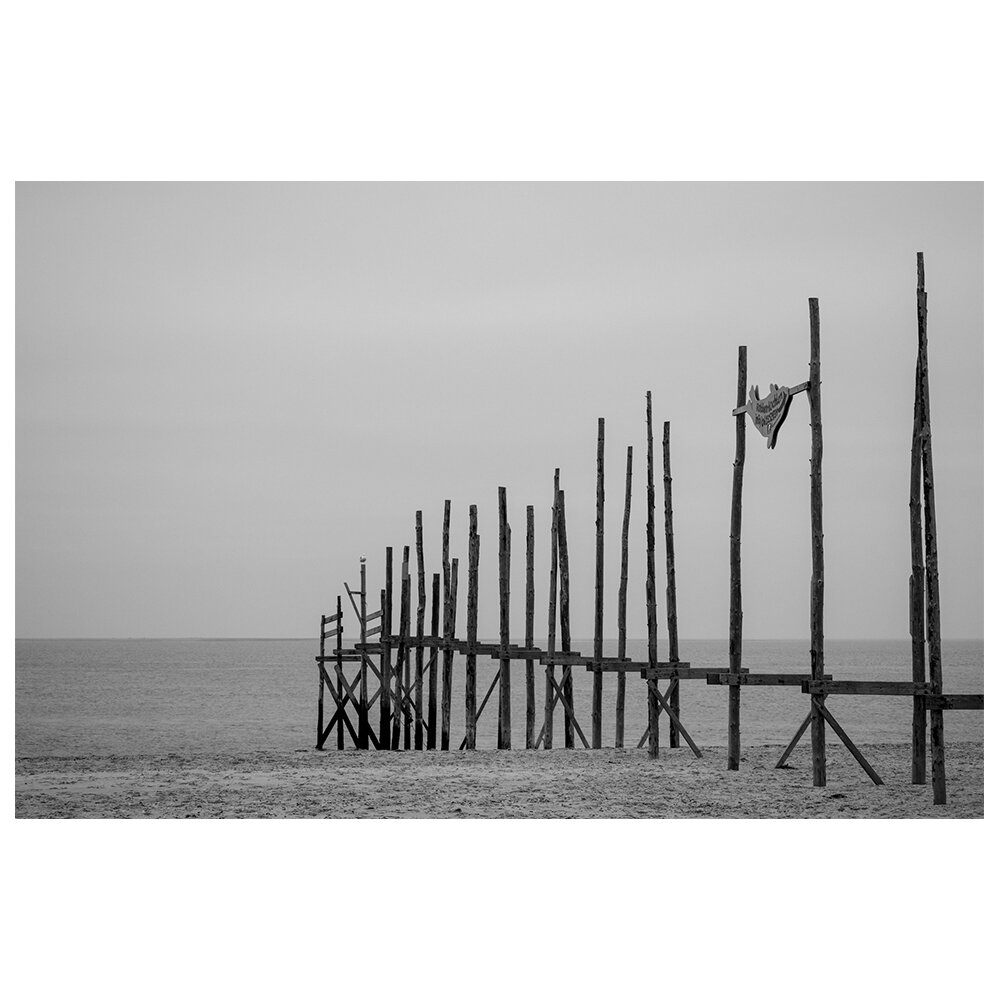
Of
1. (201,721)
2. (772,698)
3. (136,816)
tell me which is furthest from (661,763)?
(772,698)

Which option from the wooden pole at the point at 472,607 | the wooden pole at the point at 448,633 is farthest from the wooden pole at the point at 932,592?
the wooden pole at the point at 448,633

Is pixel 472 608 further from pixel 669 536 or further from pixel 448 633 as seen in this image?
pixel 669 536

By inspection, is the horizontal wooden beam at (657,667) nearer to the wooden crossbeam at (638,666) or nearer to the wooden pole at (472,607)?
the wooden crossbeam at (638,666)

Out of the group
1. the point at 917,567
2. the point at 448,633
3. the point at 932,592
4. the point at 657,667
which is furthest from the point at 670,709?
the point at 448,633

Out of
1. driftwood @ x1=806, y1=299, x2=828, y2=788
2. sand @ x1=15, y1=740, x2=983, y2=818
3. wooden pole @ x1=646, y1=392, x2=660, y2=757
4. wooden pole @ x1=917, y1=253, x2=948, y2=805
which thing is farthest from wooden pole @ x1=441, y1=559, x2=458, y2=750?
wooden pole @ x1=917, y1=253, x2=948, y2=805

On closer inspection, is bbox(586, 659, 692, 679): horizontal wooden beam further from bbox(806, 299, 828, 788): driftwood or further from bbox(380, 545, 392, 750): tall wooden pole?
bbox(380, 545, 392, 750): tall wooden pole

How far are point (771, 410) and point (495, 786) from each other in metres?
5.42

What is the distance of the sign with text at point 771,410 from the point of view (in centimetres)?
1468

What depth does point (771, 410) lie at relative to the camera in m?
14.9

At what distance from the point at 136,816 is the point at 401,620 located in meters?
12.1

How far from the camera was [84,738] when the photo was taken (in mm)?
44906

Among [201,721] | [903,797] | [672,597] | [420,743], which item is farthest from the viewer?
[201,721]

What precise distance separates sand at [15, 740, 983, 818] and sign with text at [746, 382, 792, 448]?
3.97 m

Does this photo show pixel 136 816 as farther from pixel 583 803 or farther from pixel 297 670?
pixel 297 670
